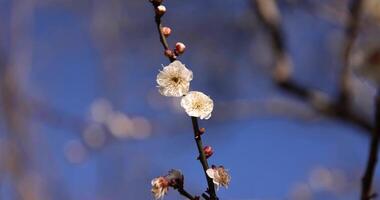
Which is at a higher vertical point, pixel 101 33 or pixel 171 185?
pixel 101 33

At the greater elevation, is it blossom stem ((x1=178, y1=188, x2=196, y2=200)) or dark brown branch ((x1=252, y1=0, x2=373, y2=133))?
dark brown branch ((x1=252, y1=0, x2=373, y2=133))

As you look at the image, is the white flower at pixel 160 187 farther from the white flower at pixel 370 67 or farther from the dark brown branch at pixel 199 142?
the white flower at pixel 370 67

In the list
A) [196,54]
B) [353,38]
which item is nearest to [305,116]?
[353,38]

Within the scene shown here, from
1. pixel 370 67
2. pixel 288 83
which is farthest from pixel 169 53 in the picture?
pixel 288 83

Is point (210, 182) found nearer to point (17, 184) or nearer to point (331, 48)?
point (17, 184)

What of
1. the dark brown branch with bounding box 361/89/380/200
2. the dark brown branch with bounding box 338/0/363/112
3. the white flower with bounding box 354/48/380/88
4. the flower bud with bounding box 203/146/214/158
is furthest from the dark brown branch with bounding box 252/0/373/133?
the flower bud with bounding box 203/146/214/158

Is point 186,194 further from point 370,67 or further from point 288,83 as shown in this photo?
point 288,83

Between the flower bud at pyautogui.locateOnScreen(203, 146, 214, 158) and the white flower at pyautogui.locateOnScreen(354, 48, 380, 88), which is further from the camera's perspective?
the white flower at pyautogui.locateOnScreen(354, 48, 380, 88)

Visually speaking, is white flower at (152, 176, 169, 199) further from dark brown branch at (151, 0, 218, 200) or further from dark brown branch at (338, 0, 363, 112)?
dark brown branch at (338, 0, 363, 112)
